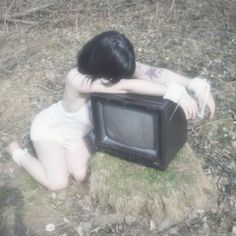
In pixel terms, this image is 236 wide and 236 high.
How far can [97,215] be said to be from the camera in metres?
2.94

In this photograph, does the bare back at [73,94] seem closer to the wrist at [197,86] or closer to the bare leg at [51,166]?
the bare leg at [51,166]

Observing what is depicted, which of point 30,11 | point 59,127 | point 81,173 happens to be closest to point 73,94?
point 59,127

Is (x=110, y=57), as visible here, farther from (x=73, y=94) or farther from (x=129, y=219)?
(x=129, y=219)

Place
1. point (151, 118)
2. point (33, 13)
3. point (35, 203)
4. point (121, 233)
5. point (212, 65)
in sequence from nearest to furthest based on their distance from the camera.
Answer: point (151, 118) → point (121, 233) → point (35, 203) → point (212, 65) → point (33, 13)

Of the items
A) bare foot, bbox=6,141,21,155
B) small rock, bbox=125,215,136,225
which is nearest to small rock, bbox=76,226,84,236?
small rock, bbox=125,215,136,225

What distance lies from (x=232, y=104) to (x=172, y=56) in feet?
2.65

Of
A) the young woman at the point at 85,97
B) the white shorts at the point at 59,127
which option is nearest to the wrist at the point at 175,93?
the young woman at the point at 85,97

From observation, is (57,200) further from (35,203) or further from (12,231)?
(12,231)

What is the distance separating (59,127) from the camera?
10.1 ft

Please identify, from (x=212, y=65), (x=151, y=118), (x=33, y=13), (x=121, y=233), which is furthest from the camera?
(x=33, y=13)

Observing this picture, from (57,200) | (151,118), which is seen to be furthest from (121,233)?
(151,118)

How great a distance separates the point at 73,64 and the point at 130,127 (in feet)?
5.83

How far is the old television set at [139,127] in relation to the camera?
2480 millimetres

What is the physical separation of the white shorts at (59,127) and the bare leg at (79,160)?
0.15ft
